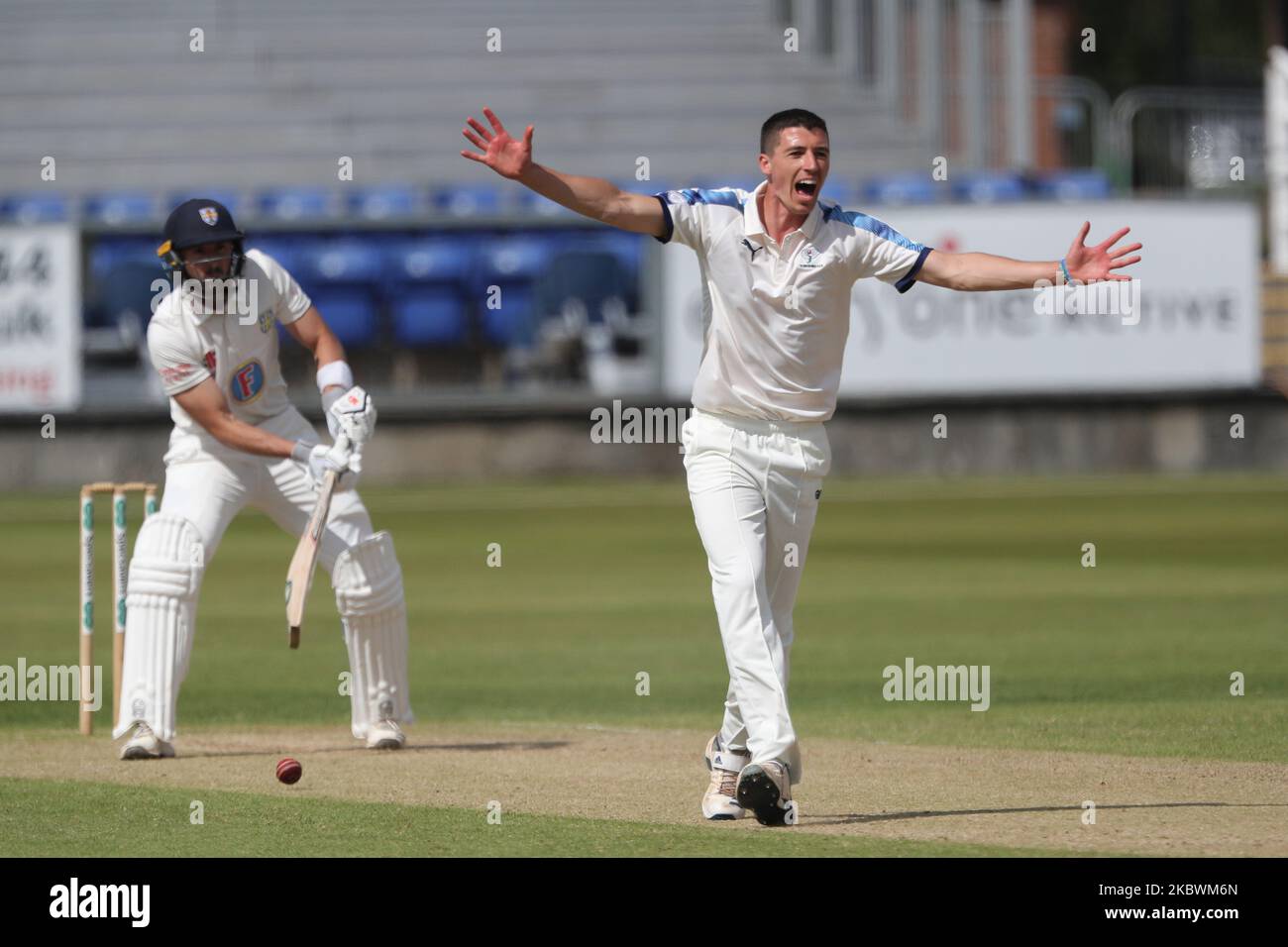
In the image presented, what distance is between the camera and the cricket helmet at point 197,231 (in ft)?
30.6

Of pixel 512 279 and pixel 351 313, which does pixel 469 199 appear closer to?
pixel 512 279

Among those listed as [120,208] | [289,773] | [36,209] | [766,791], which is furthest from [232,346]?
[36,209]

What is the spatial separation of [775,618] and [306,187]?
23.6 metres

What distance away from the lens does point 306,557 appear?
30.0ft

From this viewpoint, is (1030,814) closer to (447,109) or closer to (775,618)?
(775,618)

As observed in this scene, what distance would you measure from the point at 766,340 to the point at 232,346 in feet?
9.67

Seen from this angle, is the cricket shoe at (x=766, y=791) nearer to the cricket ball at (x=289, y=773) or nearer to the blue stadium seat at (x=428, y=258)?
the cricket ball at (x=289, y=773)

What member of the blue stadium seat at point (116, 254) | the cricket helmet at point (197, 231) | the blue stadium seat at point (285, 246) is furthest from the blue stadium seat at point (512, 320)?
the cricket helmet at point (197, 231)

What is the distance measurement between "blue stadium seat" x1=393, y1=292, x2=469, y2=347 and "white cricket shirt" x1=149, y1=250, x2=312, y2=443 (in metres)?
16.8

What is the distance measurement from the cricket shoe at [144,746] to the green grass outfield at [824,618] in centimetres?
87

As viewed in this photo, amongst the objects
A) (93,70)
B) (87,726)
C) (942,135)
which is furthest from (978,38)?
(87,726)

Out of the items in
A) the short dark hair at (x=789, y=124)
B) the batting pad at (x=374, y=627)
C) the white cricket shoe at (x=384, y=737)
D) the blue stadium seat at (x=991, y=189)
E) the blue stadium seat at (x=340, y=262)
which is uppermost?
the blue stadium seat at (x=991, y=189)
